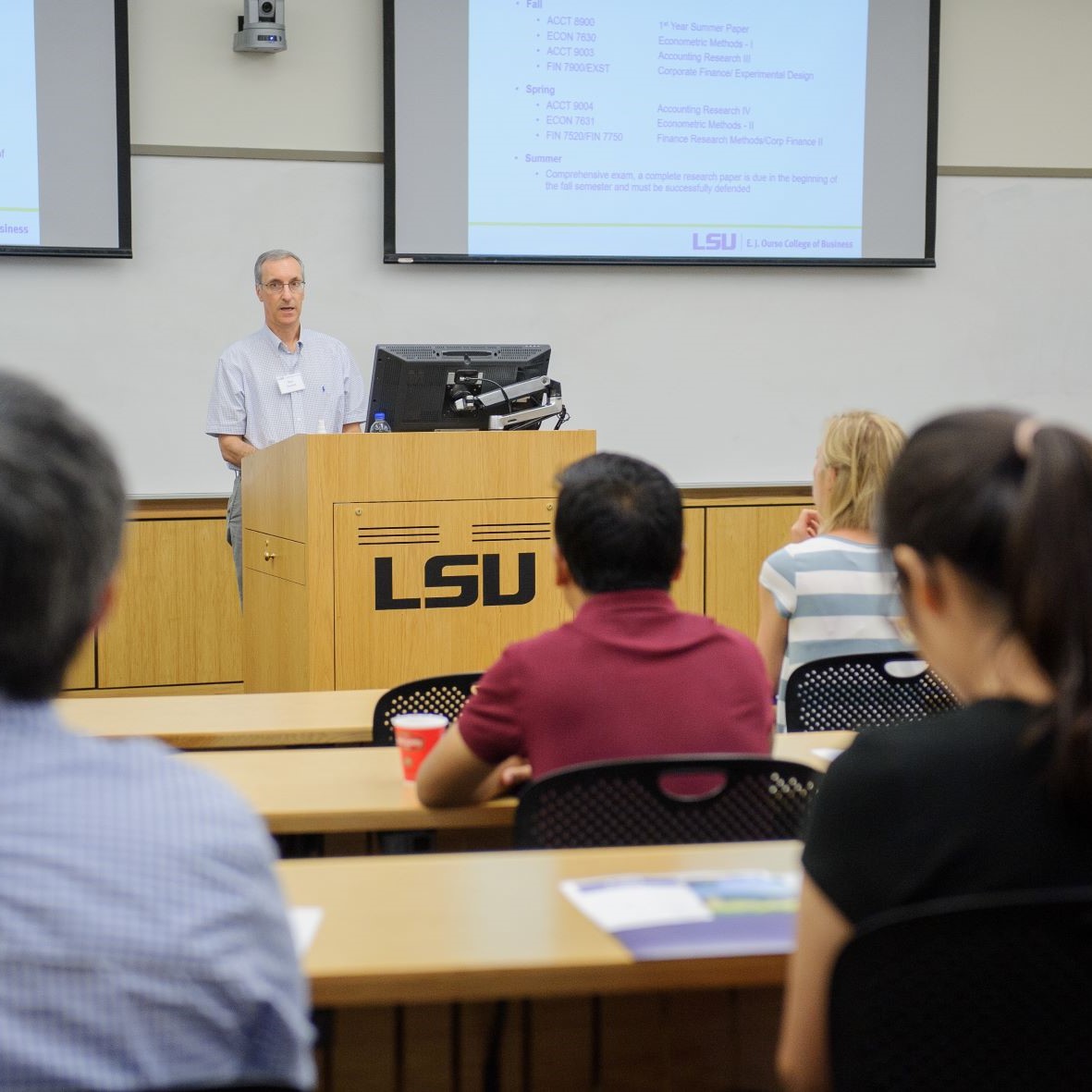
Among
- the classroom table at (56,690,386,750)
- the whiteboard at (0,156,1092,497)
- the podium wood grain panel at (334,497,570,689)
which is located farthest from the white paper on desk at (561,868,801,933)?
the whiteboard at (0,156,1092,497)

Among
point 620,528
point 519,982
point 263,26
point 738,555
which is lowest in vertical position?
point 738,555

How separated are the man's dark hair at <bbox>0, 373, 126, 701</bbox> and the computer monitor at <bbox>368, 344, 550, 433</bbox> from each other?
10.7 ft

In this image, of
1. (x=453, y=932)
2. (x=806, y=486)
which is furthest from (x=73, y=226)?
(x=453, y=932)

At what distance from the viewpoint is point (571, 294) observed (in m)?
6.15

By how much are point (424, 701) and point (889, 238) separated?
4.50m

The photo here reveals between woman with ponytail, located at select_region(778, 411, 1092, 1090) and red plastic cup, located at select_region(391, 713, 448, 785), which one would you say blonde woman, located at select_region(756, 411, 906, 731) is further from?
woman with ponytail, located at select_region(778, 411, 1092, 1090)

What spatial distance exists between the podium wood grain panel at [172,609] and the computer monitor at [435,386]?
1.81m

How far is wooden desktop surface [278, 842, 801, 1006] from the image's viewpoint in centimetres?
130

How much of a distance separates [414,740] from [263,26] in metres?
4.28

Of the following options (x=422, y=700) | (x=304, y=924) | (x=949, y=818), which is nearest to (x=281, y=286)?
(x=422, y=700)

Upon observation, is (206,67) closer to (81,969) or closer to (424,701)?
(424,701)

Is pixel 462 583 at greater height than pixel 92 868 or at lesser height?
lesser

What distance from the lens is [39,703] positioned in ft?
3.19

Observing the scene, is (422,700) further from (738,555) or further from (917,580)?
(738,555)
